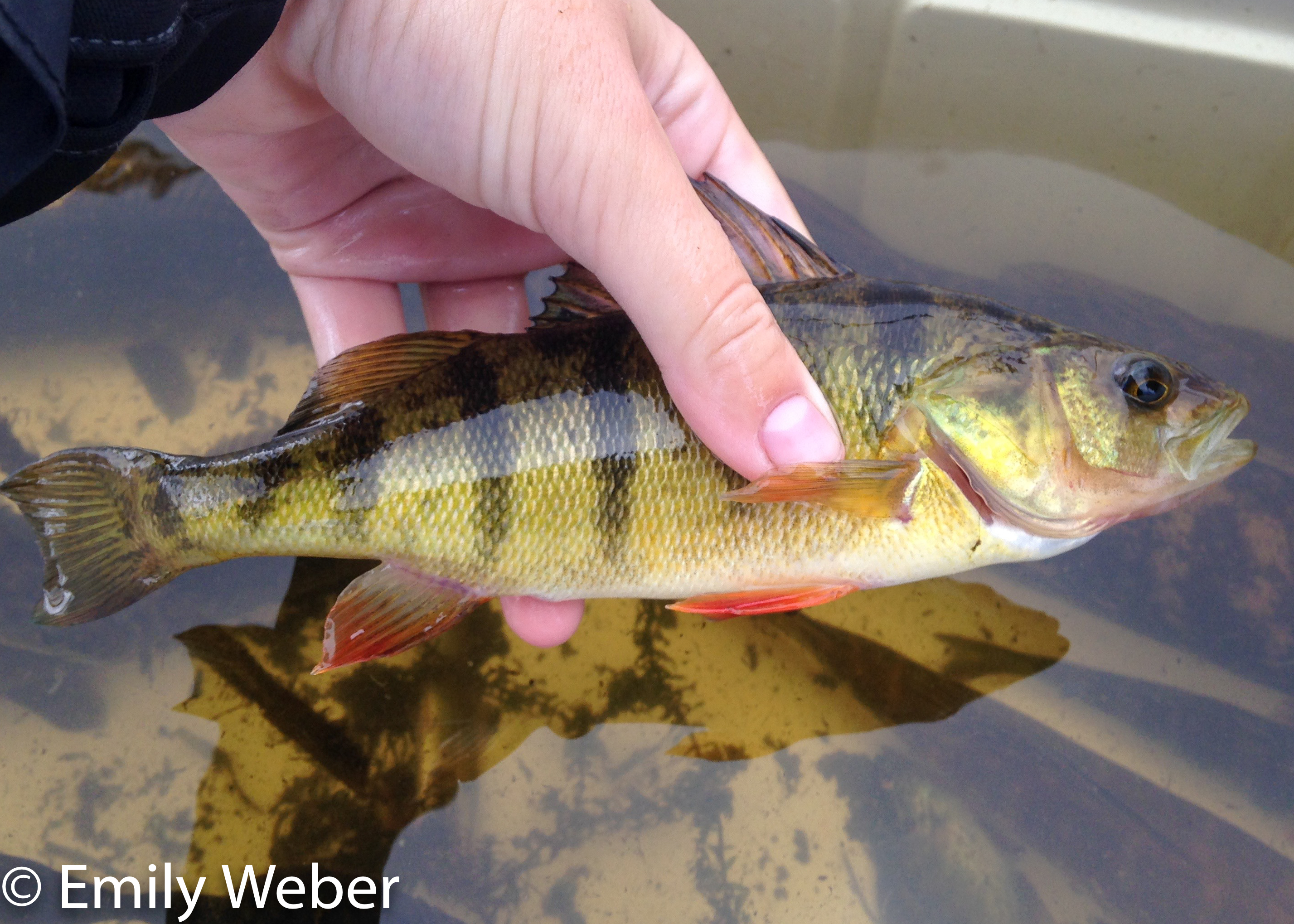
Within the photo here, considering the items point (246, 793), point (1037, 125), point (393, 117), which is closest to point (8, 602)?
point (246, 793)

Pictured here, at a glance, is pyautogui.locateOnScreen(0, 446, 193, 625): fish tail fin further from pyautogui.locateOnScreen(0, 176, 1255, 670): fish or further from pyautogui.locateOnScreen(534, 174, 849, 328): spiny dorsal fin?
pyautogui.locateOnScreen(534, 174, 849, 328): spiny dorsal fin

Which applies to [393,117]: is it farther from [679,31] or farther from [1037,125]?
[1037,125]

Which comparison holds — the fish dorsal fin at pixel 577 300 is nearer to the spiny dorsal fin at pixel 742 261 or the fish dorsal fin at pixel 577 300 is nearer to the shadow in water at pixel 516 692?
the spiny dorsal fin at pixel 742 261

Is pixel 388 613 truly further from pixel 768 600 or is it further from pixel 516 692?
pixel 768 600

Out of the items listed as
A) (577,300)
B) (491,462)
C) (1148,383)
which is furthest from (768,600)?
(1148,383)

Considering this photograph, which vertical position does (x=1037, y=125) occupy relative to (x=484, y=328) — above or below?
above
